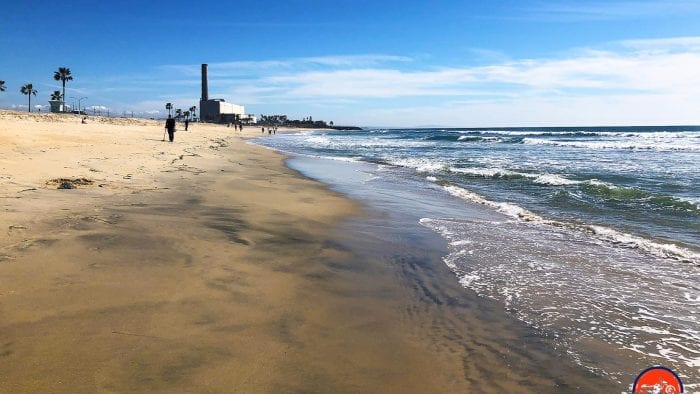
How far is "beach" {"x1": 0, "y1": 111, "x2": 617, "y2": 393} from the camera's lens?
2744mm

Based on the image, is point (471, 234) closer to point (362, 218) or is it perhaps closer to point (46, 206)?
point (362, 218)

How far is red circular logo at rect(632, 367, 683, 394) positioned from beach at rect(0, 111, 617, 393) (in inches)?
8.5

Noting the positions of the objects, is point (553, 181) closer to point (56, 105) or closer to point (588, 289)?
point (588, 289)

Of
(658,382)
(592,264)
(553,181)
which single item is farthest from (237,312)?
(553,181)

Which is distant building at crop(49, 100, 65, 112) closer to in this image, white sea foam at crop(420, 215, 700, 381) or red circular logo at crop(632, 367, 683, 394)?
white sea foam at crop(420, 215, 700, 381)

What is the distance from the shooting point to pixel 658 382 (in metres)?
3.00

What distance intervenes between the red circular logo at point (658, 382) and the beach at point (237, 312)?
0.22 m

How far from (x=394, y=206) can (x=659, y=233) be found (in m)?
4.82

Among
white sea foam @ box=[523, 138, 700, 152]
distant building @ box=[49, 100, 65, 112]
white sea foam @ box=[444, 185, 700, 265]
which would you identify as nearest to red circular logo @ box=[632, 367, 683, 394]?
white sea foam @ box=[444, 185, 700, 265]

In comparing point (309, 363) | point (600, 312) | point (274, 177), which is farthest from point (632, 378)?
point (274, 177)

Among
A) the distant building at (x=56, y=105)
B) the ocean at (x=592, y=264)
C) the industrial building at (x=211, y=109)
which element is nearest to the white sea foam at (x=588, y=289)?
the ocean at (x=592, y=264)

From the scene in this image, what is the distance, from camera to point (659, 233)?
25.1ft

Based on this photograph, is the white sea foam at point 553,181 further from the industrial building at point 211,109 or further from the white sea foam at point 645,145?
the industrial building at point 211,109

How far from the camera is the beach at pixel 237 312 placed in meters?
2.74
